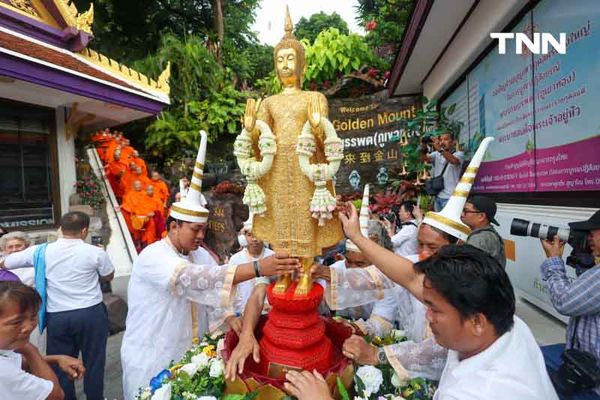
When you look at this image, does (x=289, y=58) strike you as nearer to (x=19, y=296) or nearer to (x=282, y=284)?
(x=282, y=284)

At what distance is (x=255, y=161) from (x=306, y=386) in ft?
2.99

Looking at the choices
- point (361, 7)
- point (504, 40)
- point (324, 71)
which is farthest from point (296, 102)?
Result: point (361, 7)

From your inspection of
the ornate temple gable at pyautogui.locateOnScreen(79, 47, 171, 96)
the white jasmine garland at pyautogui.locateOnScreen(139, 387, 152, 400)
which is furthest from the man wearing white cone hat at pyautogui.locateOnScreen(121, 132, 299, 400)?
the ornate temple gable at pyautogui.locateOnScreen(79, 47, 171, 96)

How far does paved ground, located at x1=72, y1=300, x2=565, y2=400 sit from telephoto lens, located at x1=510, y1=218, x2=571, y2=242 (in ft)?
5.29

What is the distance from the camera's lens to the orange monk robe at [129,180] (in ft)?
27.8

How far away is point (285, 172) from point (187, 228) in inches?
29.7

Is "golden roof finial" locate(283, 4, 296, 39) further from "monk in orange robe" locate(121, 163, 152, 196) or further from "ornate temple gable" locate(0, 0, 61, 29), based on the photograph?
"monk in orange robe" locate(121, 163, 152, 196)

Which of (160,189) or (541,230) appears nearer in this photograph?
(541,230)

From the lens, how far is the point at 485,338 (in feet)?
3.48

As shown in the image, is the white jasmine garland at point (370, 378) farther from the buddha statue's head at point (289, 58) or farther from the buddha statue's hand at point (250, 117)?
the buddha statue's head at point (289, 58)

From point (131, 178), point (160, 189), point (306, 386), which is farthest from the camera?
point (160, 189)

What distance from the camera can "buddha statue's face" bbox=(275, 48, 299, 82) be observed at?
5.68 feet

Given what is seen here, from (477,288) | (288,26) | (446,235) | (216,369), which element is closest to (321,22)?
(288,26)

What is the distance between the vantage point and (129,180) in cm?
848
